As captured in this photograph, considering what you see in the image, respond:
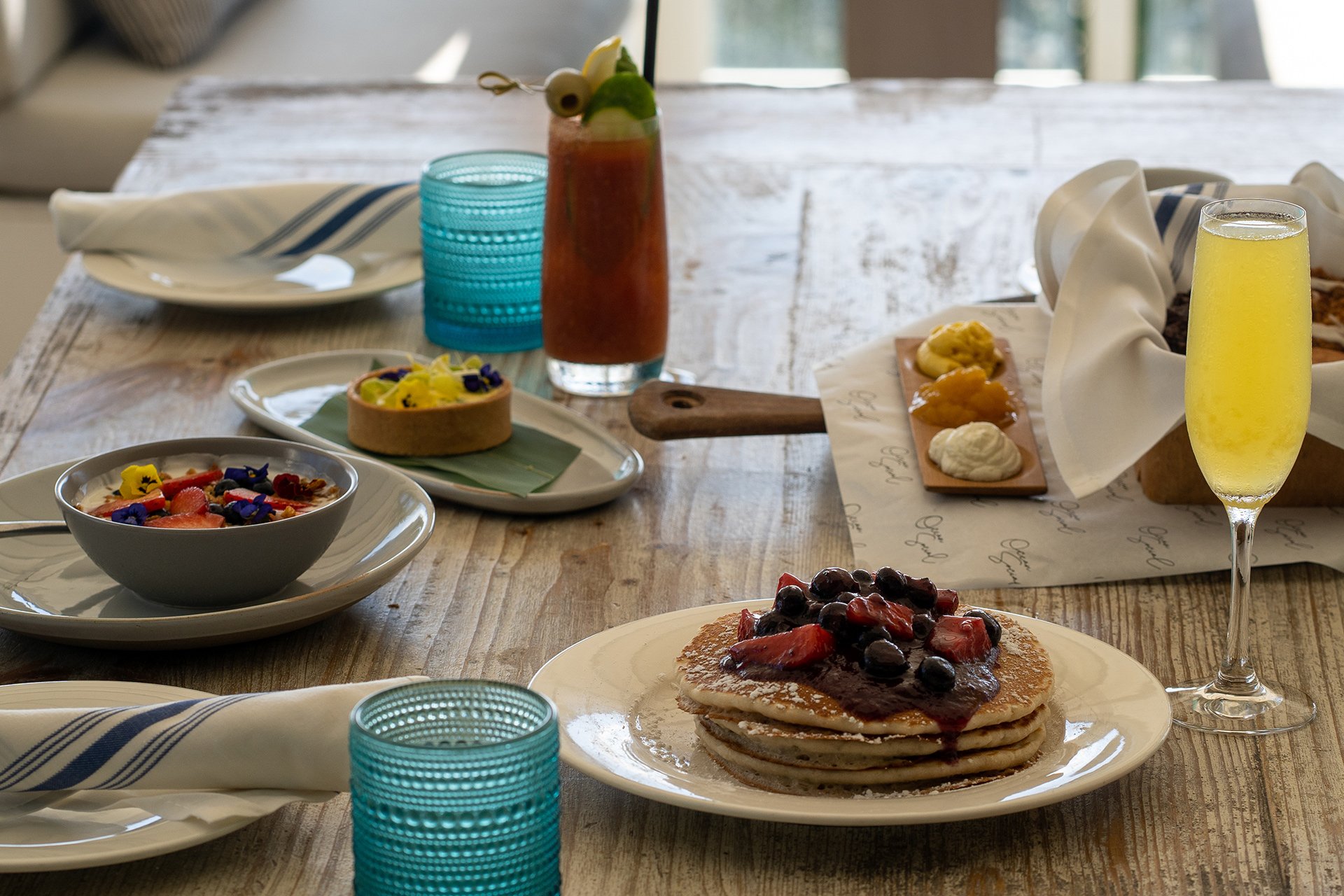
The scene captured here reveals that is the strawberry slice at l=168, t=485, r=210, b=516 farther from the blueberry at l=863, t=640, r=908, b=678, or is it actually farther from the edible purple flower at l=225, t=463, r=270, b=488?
the blueberry at l=863, t=640, r=908, b=678

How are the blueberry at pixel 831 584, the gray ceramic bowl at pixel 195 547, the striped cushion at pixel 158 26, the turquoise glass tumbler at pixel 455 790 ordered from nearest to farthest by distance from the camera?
the turquoise glass tumbler at pixel 455 790
the blueberry at pixel 831 584
the gray ceramic bowl at pixel 195 547
the striped cushion at pixel 158 26

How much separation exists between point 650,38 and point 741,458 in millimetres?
454

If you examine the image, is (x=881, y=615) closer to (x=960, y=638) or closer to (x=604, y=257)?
(x=960, y=638)

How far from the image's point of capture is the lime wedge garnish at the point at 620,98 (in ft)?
Answer: 4.55

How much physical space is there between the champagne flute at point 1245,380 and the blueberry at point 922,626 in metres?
0.20

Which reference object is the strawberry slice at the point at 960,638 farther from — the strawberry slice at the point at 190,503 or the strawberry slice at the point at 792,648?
the strawberry slice at the point at 190,503

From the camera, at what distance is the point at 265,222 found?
5.85 feet

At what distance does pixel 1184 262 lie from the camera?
4.39 feet

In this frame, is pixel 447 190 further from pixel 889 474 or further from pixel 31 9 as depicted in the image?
pixel 31 9

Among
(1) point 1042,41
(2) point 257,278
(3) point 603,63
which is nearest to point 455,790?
(3) point 603,63

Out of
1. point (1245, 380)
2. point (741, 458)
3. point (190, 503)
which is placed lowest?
point (741, 458)

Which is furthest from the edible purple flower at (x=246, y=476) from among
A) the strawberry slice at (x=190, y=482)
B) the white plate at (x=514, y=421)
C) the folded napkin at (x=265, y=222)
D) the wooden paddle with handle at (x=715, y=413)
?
the folded napkin at (x=265, y=222)

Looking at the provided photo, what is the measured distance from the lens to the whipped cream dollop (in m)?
1.21

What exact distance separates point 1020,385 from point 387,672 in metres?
0.65
